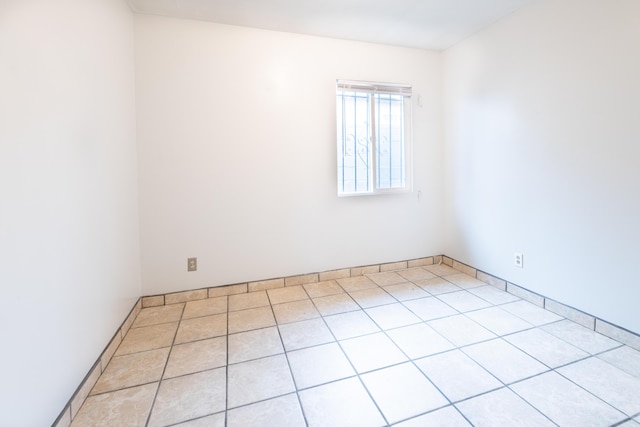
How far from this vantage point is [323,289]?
8.53 ft

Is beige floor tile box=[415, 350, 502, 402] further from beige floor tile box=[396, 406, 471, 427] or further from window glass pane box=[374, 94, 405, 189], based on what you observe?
window glass pane box=[374, 94, 405, 189]

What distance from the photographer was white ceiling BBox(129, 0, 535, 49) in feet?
6.91

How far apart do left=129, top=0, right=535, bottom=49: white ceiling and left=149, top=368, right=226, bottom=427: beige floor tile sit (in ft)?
7.94

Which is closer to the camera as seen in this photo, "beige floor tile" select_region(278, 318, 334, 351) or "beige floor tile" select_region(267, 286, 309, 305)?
"beige floor tile" select_region(278, 318, 334, 351)

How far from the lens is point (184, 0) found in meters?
2.02

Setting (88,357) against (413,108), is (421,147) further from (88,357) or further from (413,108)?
(88,357)

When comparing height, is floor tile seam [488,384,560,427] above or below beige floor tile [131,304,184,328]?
below

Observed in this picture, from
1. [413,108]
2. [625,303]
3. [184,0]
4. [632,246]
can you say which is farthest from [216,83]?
[625,303]

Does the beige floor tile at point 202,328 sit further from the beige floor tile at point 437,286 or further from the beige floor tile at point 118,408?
the beige floor tile at point 437,286

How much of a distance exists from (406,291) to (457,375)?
106cm

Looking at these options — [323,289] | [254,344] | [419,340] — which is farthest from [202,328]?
[419,340]

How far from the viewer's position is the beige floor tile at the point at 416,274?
282 cm

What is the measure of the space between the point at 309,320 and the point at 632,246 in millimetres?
2012

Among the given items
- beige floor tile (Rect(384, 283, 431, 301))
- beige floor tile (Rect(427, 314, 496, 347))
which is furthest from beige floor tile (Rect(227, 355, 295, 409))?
beige floor tile (Rect(384, 283, 431, 301))
